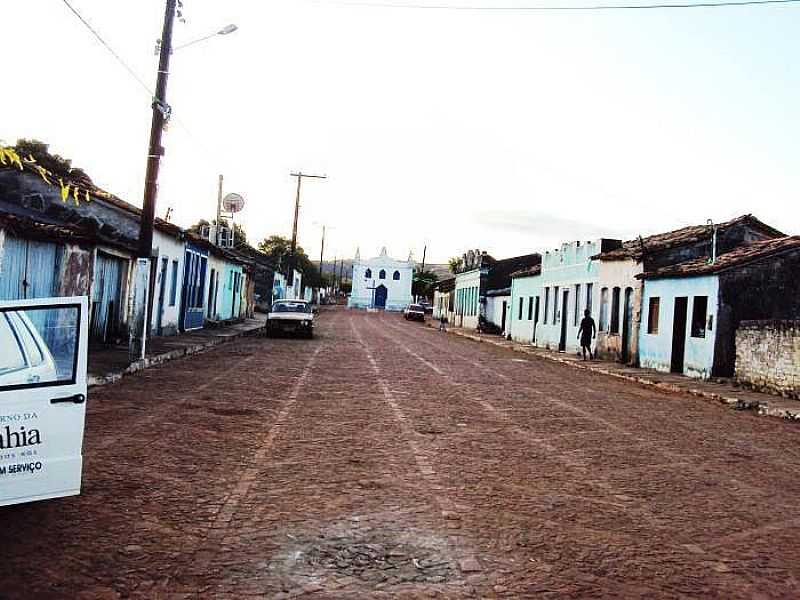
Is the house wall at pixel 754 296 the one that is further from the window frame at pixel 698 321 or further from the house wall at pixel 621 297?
the house wall at pixel 621 297

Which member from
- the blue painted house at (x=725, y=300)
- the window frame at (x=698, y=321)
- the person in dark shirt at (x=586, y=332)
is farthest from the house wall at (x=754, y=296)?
the person in dark shirt at (x=586, y=332)

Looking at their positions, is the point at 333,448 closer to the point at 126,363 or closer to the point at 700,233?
the point at 126,363

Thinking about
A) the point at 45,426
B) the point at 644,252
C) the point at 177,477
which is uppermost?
the point at 644,252

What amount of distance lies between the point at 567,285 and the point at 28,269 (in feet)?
89.6

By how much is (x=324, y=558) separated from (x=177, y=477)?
2.65m

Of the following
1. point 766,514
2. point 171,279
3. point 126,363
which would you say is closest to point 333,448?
point 766,514

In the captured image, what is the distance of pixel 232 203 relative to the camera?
4353 cm

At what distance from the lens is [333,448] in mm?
9156

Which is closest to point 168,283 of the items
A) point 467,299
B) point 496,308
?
point 496,308

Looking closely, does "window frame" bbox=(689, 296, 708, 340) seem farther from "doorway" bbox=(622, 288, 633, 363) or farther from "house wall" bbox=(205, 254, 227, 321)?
"house wall" bbox=(205, 254, 227, 321)

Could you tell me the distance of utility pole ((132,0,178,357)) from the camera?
18656mm

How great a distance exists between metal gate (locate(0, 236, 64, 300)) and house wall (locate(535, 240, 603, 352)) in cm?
2274

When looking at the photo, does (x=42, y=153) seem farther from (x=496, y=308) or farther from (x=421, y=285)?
(x=421, y=285)

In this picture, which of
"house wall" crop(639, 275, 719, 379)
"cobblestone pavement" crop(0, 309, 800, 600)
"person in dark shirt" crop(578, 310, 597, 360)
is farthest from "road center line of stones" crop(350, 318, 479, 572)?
"person in dark shirt" crop(578, 310, 597, 360)
